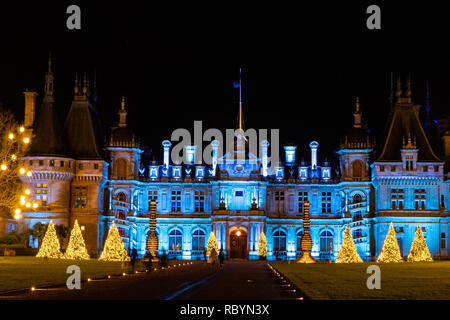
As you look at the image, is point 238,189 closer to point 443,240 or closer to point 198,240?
point 198,240

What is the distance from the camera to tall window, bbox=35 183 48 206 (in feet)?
254

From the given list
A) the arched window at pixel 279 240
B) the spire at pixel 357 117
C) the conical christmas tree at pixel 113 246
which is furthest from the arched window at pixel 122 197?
the spire at pixel 357 117

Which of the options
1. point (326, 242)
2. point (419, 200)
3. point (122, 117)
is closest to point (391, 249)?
point (419, 200)

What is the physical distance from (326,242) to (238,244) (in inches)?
392

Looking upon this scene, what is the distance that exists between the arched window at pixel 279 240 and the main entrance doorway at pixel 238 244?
3999 millimetres

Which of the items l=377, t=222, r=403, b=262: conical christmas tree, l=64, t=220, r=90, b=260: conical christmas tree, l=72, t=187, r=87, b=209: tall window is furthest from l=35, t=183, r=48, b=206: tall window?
l=377, t=222, r=403, b=262: conical christmas tree

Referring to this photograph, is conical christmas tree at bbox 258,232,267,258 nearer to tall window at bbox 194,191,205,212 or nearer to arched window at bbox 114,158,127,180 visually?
tall window at bbox 194,191,205,212

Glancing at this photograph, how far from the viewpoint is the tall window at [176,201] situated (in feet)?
285

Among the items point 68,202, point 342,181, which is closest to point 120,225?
point 68,202

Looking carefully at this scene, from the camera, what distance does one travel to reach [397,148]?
266ft

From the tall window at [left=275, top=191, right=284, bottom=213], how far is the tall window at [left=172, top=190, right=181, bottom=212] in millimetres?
10789
